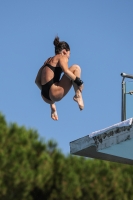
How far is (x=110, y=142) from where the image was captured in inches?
437

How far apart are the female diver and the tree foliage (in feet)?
78.6

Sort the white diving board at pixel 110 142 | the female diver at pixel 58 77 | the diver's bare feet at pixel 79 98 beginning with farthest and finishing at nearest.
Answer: the white diving board at pixel 110 142 → the diver's bare feet at pixel 79 98 → the female diver at pixel 58 77

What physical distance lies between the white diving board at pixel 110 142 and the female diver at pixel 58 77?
2.55 meters

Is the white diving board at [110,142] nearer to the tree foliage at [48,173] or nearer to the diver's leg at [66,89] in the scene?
the diver's leg at [66,89]

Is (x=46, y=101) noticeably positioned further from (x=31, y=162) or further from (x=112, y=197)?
(x=112, y=197)

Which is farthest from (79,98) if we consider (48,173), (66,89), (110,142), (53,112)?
(48,173)

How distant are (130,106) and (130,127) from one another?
3.03ft

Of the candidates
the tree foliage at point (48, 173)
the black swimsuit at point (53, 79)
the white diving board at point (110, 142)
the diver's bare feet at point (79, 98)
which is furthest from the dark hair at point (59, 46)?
the tree foliage at point (48, 173)

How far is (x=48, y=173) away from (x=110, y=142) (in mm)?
23668

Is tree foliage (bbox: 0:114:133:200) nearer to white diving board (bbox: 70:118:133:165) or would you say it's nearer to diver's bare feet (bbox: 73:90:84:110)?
white diving board (bbox: 70:118:133:165)

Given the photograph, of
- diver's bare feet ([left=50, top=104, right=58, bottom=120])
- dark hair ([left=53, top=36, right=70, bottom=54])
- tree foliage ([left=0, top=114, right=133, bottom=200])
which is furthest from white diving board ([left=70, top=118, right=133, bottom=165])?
tree foliage ([left=0, top=114, right=133, bottom=200])

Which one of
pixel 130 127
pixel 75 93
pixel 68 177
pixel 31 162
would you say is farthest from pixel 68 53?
pixel 68 177

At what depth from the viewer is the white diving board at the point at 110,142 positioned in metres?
10.6

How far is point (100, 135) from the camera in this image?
446 inches
